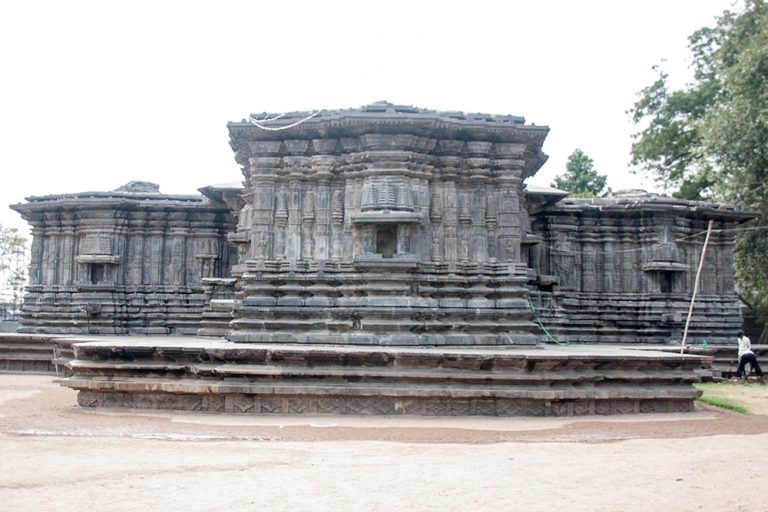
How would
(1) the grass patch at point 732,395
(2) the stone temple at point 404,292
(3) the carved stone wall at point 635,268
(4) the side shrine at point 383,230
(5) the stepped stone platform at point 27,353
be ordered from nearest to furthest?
(2) the stone temple at point 404,292 < (1) the grass patch at point 732,395 < (4) the side shrine at point 383,230 < (5) the stepped stone platform at point 27,353 < (3) the carved stone wall at point 635,268

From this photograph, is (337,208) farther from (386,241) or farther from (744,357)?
(744,357)

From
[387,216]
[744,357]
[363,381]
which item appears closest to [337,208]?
[387,216]

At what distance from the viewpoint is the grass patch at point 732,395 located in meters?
12.0

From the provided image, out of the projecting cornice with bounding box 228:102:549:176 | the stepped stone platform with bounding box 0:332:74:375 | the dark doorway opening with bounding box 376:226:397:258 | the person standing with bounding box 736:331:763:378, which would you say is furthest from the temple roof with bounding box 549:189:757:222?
the stepped stone platform with bounding box 0:332:74:375

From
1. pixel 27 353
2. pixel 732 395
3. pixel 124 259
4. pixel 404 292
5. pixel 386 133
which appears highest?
pixel 386 133

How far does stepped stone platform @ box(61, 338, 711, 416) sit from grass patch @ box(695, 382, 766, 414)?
1.55 metres

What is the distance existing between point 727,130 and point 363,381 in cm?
1897

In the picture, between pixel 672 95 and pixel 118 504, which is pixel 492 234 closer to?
pixel 118 504

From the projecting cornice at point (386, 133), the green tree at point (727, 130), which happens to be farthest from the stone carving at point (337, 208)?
the green tree at point (727, 130)

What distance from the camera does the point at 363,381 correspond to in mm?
10578

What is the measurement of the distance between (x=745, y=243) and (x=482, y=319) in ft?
55.5

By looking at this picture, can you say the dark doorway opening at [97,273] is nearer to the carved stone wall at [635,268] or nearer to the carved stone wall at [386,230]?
the carved stone wall at [386,230]

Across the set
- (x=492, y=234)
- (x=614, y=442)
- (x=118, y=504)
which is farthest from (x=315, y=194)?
(x=118, y=504)

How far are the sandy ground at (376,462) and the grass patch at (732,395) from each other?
159cm
